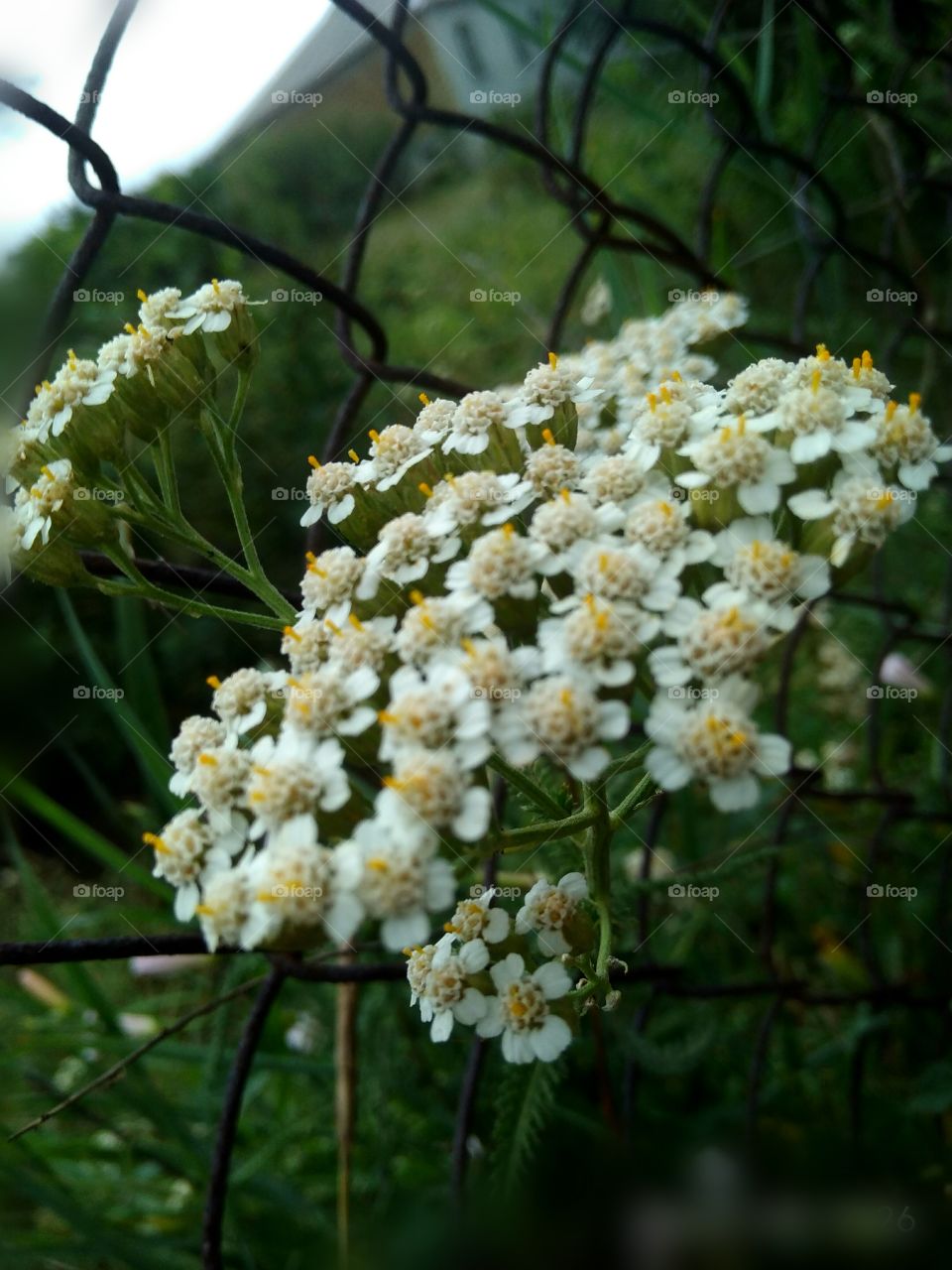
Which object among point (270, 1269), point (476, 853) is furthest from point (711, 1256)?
point (270, 1269)

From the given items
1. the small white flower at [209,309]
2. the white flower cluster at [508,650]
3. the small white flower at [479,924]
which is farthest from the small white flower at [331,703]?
the small white flower at [209,309]

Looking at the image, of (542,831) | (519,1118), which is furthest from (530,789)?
(519,1118)

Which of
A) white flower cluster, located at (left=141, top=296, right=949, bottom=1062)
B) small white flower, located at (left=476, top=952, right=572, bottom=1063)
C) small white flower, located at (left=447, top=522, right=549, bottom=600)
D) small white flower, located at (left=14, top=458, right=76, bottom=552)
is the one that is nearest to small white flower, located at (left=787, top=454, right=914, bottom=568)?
white flower cluster, located at (left=141, top=296, right=949, bottom=1062)

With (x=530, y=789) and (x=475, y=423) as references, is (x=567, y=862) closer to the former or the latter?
(x=530, y=789)

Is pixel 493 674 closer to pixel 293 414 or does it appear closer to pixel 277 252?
pixel 277 252

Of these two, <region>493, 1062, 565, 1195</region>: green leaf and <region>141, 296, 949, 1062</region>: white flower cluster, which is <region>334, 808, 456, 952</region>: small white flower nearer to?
<region>141, 296, 949, 1062</region>: white flower cluster

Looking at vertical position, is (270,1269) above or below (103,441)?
below

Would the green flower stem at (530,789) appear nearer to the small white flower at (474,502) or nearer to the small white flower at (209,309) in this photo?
the small white flower at (474,502)
